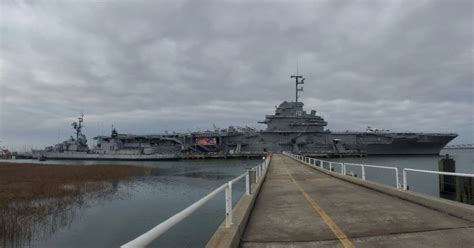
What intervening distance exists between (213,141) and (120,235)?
90.3 metres

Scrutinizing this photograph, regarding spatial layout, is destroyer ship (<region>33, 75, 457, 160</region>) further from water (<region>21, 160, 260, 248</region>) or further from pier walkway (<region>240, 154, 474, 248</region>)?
pier walkway (<region>240, 154, 474, 248</region>)

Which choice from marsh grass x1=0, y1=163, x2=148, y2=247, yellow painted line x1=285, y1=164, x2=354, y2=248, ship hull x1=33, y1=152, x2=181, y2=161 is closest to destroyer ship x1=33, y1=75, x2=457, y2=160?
ship hull x1=33, y1=152, x2=181, y2=161

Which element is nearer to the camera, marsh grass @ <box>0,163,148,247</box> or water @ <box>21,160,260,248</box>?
water @ <box>21,160,260,248</box>

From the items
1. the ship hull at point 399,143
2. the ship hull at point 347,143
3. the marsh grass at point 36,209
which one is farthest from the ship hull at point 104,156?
the marsh grass at point 36,209

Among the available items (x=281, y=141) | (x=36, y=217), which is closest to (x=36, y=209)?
(x=36, y=217)

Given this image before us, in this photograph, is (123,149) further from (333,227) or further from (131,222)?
(333,227)

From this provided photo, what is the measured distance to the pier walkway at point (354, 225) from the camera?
6629mm

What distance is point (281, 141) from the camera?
326ft

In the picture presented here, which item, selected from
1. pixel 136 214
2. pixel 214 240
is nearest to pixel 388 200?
pixel 214 240

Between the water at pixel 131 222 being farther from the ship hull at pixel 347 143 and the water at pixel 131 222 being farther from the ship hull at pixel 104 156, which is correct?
the ship hull at pixel 347 143

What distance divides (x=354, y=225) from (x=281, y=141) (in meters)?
91.9

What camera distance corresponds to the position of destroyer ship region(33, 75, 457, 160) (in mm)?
95312

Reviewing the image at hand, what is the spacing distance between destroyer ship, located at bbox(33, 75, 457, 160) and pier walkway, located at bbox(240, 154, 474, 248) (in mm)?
84083

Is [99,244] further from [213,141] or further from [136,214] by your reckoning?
[213,141]
